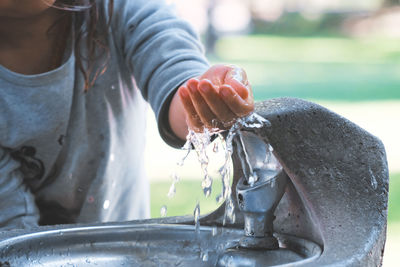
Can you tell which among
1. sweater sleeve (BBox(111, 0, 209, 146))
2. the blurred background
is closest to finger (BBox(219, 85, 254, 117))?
the blurred background

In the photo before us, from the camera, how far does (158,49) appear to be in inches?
38.7

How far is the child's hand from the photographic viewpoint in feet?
2.21

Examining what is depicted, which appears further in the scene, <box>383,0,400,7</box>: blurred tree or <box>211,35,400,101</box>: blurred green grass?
<box>383,0,400,7</box>: blurred tree

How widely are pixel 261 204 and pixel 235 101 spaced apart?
0.12 metres

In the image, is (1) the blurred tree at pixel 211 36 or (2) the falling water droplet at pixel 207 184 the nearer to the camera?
(2) the falling water droplet at pixel 207 184

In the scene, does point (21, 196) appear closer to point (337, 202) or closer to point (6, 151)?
point (6, 151)

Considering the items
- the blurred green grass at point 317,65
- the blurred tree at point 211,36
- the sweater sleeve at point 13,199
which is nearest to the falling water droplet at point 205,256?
the sweater sleeve at point 13,199

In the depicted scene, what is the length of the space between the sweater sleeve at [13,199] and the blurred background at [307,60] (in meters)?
0.25

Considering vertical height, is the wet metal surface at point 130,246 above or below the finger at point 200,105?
below

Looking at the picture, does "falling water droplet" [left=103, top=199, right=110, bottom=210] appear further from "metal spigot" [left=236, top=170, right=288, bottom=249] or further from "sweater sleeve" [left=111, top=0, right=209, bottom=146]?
"metal spigot" [left=236, top=170, right=288, bottom=249]

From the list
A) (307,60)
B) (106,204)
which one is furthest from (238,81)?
(307,60)

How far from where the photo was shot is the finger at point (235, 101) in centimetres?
67

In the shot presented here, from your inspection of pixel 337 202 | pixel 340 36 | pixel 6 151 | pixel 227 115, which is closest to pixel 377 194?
pixel 337 202

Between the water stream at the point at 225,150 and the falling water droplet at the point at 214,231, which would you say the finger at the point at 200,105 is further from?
the falling water droplet at the point at 214,231
